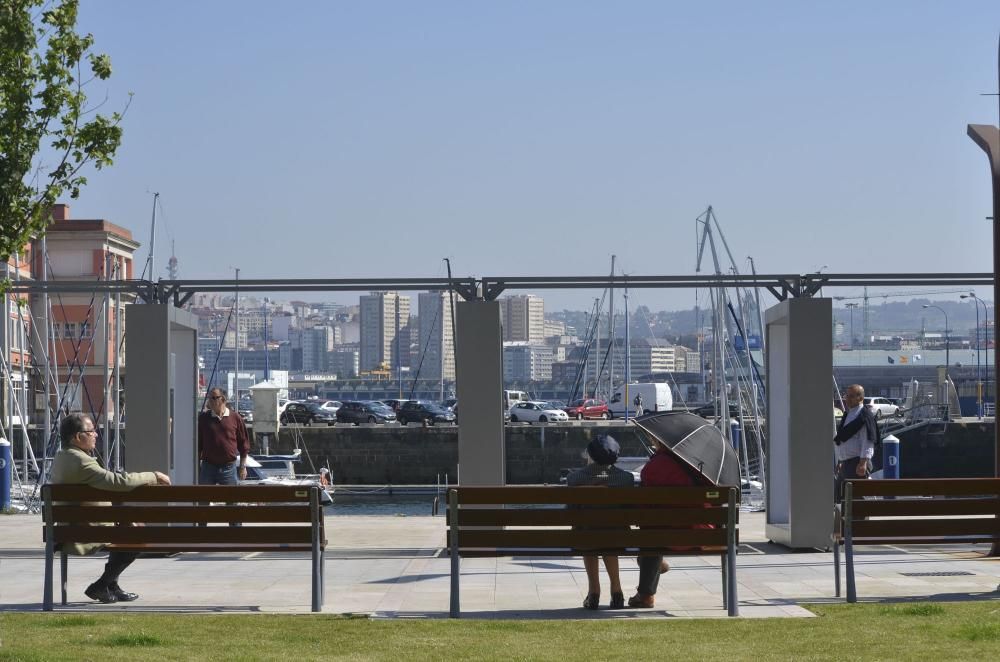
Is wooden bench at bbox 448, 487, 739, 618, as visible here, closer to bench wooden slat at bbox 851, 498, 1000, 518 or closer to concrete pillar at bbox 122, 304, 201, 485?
bench wooden slat at bbox 851, 498, 1000, 518

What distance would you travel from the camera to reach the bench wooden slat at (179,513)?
9.19 meters

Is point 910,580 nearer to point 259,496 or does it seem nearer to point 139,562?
point 259,496

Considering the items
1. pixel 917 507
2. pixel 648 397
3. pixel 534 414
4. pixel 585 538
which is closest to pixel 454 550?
pixel 585 538

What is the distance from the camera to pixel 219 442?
43.8 feet

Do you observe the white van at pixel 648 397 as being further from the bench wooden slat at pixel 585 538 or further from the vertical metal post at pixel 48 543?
the vertical metal post at pixel 48 543

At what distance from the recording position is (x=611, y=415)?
77562mm

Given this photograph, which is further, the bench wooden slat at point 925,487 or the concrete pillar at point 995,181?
the concrete pillar at point 995,181

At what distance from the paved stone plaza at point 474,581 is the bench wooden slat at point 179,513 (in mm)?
546

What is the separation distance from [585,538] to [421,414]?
205 ft

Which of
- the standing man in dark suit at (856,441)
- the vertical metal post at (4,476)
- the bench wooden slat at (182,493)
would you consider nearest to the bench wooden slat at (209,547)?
the bench wooden slat at (182,493)

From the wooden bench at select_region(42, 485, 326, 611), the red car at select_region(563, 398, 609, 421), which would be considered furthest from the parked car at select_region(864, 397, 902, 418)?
the wooden bench at select_region(42, 485, 326, 611)

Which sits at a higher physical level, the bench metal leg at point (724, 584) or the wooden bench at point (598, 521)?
the wooden bench at point (598, 521)

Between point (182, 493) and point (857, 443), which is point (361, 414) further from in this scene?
point (182, 493)

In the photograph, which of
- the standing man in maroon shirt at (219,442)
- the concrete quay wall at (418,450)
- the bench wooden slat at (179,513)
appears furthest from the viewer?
the concrete quay wall at (418,450)
